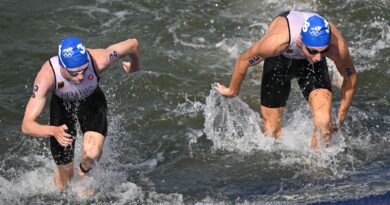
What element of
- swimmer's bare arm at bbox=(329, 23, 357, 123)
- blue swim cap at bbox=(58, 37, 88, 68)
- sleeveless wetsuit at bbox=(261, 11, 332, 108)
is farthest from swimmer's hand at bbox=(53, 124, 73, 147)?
swimmer's bare arm at bbox=(329, 23, 357, 123)

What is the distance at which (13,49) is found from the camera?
488 inches

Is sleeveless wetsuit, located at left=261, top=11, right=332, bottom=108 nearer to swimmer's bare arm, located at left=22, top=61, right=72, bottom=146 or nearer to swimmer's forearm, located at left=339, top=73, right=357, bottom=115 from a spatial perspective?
swimmer's forearm, located at left=339, top=73, right=357, bottom=115

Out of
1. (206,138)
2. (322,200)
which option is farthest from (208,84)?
(322,200)

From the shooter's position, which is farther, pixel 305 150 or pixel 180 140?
pixel 180 140

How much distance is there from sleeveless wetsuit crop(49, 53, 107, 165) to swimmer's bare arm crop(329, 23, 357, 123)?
8.00 ft

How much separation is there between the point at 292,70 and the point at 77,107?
2.33 meters

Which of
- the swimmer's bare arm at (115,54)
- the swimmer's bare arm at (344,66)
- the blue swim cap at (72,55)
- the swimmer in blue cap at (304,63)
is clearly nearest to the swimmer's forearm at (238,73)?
the swimmer in blue cap at (304,63)

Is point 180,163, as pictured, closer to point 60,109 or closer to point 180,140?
point 180,140

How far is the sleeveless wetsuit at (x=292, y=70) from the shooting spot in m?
7.92

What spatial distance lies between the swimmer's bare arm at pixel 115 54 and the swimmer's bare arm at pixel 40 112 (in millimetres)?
510

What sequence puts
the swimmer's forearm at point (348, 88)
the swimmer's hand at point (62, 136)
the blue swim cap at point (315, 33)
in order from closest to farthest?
the swimmer's hand at point (62, 136) < the blue swim cap at point (315, 33) < the swimmer's forearm at point (348, 88)

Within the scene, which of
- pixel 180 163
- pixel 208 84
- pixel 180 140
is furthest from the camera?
pixel 208 84

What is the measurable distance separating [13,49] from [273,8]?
15.8 ft

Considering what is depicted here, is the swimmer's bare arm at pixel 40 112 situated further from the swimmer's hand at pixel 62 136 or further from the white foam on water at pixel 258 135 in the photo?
the white foam on water at pixel 258 135
